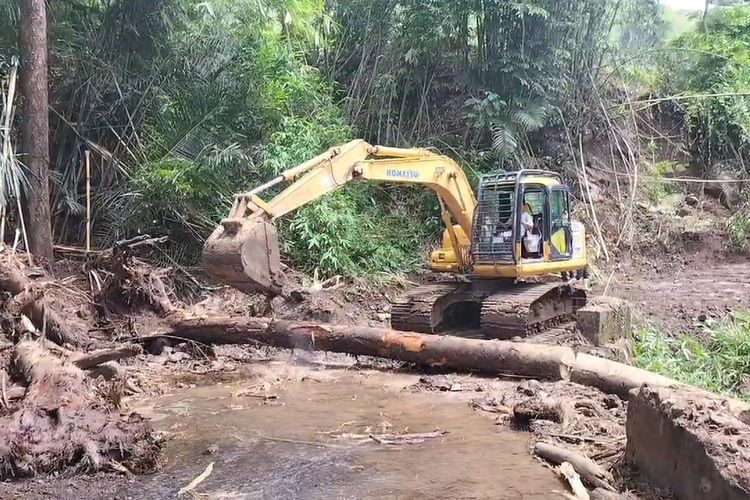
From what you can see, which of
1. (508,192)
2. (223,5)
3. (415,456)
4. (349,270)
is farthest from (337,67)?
(415,456)

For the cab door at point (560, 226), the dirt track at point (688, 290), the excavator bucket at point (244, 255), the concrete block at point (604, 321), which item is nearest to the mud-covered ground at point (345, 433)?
the excavator bucket at point (244, 255)

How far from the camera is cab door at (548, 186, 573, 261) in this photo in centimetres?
938

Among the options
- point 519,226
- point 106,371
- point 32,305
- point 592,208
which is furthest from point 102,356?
point 592,208

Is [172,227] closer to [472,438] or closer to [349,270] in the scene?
[349,270]

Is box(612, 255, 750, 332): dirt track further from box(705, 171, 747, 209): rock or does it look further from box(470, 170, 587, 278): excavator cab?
box(470, 170, 587, 278): excavator cab

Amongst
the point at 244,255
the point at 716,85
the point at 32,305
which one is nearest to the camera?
the point at 244,255

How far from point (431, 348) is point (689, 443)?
4.12m

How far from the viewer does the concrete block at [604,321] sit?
8.65 meters

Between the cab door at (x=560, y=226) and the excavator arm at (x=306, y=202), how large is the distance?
3.66 feet

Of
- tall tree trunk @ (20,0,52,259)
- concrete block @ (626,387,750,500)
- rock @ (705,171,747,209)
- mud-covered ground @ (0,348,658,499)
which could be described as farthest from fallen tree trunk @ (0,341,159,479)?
rock @ (705,171,747,209)

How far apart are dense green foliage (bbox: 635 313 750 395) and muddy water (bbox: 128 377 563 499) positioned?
11.9 ft

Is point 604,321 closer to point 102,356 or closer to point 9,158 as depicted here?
point 102,356

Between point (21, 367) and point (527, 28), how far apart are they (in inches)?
446

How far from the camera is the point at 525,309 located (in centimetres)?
850
